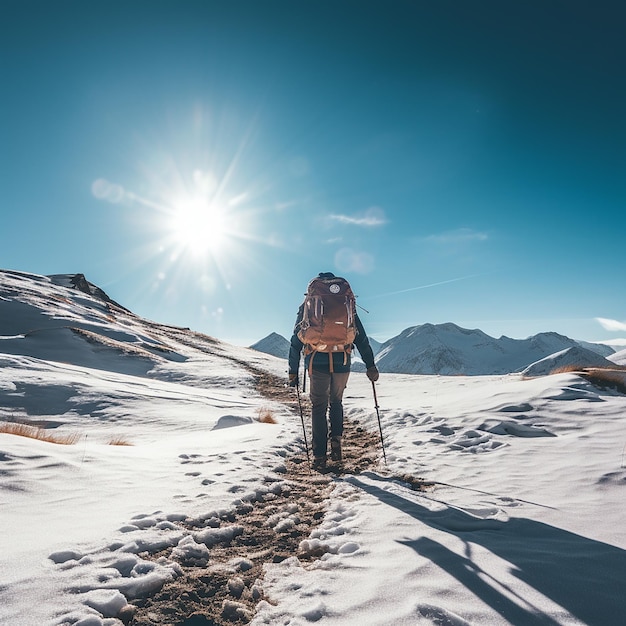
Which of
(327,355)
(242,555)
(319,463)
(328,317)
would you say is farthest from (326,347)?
(242,555)

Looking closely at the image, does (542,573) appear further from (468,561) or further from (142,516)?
(142,516)

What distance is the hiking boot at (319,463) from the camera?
5.94 m

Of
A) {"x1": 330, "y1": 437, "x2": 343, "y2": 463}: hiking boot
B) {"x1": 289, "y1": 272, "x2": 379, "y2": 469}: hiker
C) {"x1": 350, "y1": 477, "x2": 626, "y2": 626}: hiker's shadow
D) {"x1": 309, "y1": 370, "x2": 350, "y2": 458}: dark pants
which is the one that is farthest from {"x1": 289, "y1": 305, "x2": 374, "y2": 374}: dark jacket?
{"x1": 350, "y1": 477, "x2": 626, "y2": 626}: hiker's shadow

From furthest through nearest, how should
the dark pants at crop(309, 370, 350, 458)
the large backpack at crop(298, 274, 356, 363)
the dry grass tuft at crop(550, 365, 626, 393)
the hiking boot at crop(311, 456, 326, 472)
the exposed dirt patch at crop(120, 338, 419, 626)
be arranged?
1. the dry grass tuft at crop(550, 365, 626, 393)
2. the dark pants at crop(309, 370, 350, 458)
3. the large backpack at crop(298, 274, 356, 363)
4. the hiking boot at crop(311, 456, 326, 472)
5. the exposed dirt patch at crop(120, 338, 419, 626)

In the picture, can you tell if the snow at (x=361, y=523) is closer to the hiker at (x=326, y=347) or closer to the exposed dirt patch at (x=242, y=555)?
the exposed dirt patch at (x=242, y=555)

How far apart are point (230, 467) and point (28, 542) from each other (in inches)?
119

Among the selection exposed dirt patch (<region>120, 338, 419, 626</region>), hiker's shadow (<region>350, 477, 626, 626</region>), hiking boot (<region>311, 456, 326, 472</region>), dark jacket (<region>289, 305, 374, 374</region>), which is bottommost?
hiker's shadow (<region>350, 477, 626, 626</region>)

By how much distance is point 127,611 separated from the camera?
6.92ft

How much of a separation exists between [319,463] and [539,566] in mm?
4101

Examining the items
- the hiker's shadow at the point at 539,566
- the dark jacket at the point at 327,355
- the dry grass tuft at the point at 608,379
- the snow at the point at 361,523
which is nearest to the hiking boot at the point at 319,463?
the snow at the point at 361,523

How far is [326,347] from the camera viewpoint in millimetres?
6246

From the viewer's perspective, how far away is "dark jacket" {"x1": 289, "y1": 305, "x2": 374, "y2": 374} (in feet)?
20.9

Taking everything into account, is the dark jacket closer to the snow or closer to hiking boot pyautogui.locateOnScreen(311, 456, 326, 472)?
hiking boot pyautogui.locateOnScreen(311, 456, 326, 472)

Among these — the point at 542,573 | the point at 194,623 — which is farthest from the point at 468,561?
the point at 194,623
